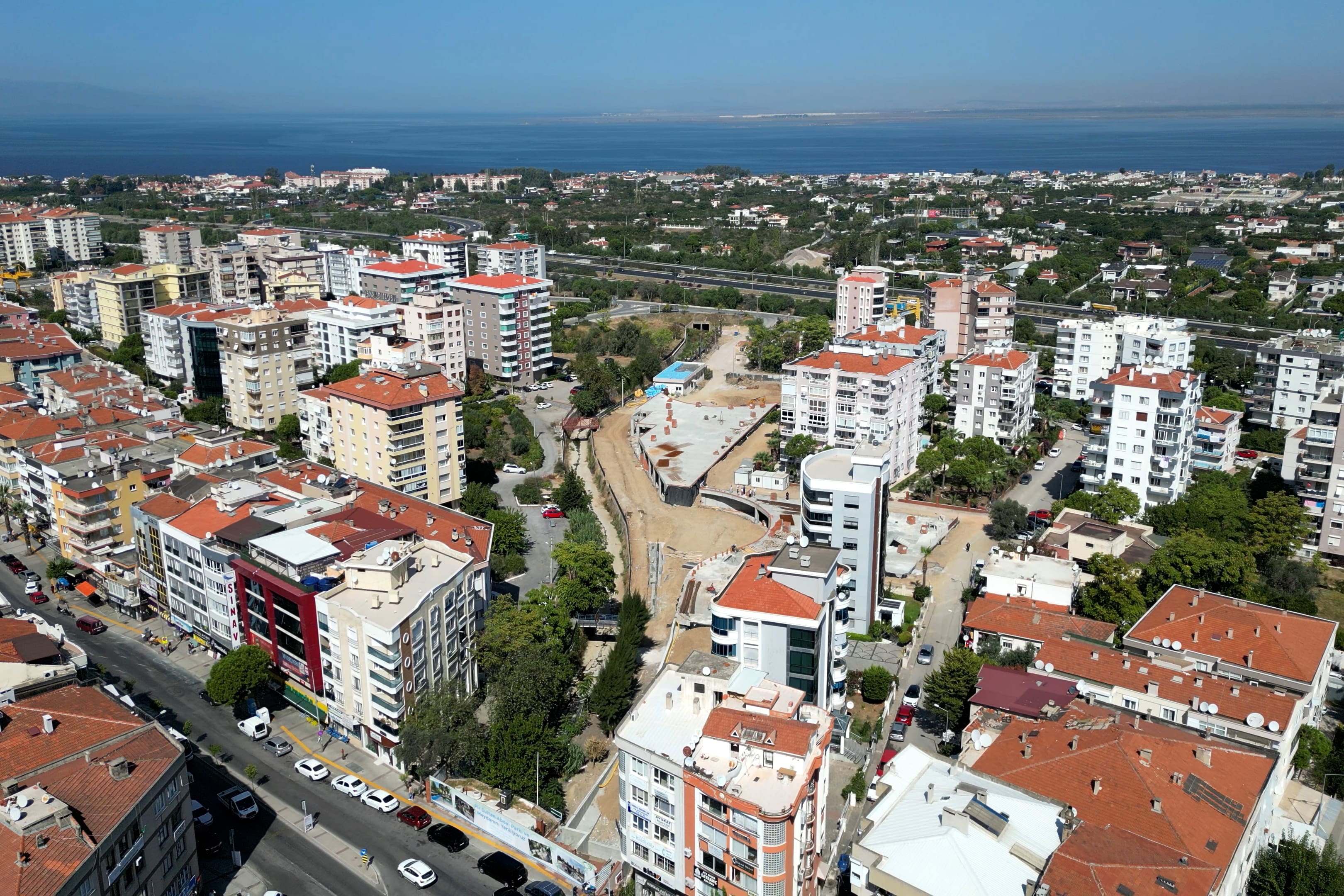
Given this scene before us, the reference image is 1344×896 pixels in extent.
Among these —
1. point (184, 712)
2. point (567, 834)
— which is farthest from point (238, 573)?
point (567, 834)

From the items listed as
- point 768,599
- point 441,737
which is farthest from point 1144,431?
point 441,737

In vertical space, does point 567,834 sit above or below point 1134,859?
below

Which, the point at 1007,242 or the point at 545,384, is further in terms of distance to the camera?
the point at 1007,242

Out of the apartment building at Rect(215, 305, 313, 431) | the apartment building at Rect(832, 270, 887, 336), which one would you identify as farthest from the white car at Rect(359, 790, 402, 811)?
the apartment building at Rect(832, 270, 887, 336)

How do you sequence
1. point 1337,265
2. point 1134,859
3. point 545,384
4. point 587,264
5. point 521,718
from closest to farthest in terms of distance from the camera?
point 1134,859 → point 521,718 → point 545,384 → point 1337,265 → point 587,264

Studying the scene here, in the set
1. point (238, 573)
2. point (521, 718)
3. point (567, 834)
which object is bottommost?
point (567, 834)

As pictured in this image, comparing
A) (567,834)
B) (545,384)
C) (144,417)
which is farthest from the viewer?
(545,384)

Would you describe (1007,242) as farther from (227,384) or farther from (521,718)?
(521,718)

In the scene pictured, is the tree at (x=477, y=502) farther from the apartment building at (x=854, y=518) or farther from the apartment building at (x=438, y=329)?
the apartment building at (x=438, y=329)
